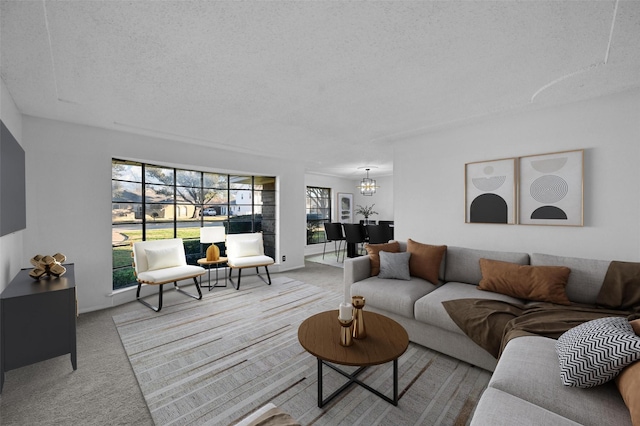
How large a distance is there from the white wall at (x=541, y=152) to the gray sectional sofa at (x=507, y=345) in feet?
1.76

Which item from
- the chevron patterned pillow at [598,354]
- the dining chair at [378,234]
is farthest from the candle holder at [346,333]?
the dining chair at [378,234]

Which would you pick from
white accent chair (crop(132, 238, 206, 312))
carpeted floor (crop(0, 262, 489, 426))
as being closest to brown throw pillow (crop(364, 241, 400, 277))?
carpeted floor (crop(0, 262, 489, 426))

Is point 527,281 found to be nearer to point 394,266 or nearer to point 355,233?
point 394,266

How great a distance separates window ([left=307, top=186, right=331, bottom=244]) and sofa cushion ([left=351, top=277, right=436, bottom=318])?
195 inches

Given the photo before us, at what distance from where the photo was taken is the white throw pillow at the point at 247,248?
179 inches

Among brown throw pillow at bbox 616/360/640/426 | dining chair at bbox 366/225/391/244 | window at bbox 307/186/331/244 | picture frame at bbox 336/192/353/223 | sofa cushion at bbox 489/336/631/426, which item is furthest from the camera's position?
picture frame at bbox 336/192/353/223

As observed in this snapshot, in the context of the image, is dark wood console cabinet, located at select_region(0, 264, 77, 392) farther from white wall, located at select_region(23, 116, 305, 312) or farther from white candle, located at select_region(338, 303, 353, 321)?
white candle, located at select_region(338, 303, 353, 321)

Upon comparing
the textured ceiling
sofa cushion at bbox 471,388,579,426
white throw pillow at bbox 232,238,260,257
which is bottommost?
sofa cushion at bbox 471,388,579,426

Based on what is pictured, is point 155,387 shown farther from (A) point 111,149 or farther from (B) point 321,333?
(A) point 111,149

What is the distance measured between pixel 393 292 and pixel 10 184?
3.52 metres

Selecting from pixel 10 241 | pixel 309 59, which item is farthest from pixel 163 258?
pixel 309 59

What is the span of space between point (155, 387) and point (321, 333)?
4.30ft

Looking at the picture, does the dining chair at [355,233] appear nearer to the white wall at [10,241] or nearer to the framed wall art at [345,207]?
the framed wall art at [345,207]

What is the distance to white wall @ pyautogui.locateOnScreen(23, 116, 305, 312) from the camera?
3.03 m
